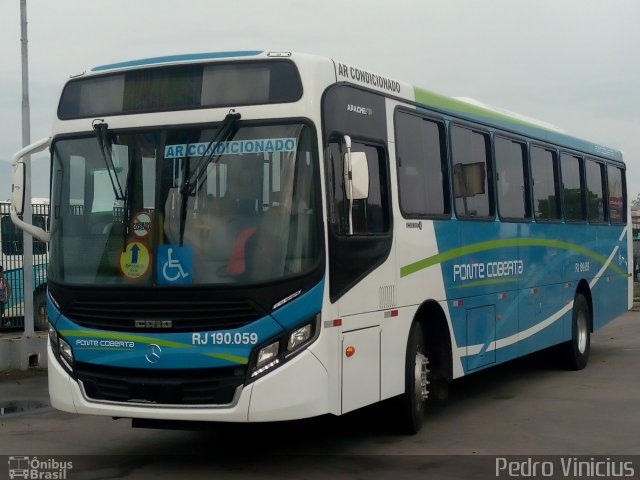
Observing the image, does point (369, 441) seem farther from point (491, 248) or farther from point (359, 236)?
point (491, 248)

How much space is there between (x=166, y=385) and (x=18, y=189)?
7.80 ft

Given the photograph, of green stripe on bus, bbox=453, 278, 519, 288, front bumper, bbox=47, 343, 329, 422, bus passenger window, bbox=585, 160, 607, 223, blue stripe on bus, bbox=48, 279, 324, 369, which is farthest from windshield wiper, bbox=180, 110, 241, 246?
bus passenger window, bbox=585, 160, 607, 223

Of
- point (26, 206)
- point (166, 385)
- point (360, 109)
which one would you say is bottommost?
point (166, 385)

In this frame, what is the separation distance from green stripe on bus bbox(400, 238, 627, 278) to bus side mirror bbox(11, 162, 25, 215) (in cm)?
338

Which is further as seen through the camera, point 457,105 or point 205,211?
point 457,105

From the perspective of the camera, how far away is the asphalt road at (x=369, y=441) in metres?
8.25

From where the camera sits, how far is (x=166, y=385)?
25.4 feet

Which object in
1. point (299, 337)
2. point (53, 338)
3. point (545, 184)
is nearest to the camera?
point (299, 337)

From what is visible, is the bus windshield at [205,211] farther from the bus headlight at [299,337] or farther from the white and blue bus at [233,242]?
the bus headlight at [299,337]

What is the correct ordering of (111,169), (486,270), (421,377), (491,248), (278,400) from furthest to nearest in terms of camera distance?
(491,248), (486,270), (421,377), (111,169), (278,400)

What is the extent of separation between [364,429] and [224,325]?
280 cm

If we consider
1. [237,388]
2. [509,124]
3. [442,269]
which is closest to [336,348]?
[237,388]

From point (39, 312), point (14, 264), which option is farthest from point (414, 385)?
point (39, 312)

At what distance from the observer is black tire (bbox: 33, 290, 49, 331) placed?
71.8 ft
